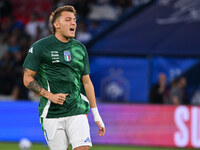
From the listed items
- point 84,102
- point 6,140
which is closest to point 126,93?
point 6,140

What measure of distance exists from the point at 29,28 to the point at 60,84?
11018 millimetres

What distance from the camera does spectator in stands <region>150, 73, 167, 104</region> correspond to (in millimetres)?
13484

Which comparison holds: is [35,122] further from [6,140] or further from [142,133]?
[142,133]

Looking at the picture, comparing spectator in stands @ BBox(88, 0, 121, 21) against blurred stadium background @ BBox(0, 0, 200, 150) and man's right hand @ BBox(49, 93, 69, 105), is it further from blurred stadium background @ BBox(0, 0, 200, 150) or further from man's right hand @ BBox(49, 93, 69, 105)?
man's right hand @ BBox(49, 93, 69, 105)

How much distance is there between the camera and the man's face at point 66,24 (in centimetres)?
599

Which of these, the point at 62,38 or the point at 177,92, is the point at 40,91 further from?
the point at 177,92

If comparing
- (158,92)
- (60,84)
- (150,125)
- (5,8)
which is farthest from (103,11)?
(60,84)

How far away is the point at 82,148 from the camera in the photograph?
5887 mm

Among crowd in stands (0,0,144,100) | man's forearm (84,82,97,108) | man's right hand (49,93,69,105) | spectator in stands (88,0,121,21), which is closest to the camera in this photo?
man's right hand (49,93,69,105)

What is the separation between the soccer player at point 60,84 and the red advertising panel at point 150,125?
663cm

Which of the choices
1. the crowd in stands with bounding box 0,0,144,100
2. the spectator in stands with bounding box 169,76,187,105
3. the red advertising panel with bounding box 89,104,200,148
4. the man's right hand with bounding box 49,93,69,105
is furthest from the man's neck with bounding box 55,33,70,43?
the crowd in stands with bounding box 0,0,144,100

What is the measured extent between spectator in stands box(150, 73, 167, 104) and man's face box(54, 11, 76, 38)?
772cm

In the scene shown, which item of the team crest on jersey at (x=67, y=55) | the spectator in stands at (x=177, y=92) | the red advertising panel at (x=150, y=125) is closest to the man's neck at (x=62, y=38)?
the team crest on jersey at (x=67, y=55)

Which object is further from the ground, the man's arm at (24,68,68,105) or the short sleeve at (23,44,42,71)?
the short sleeve at (23,44,42,71)
